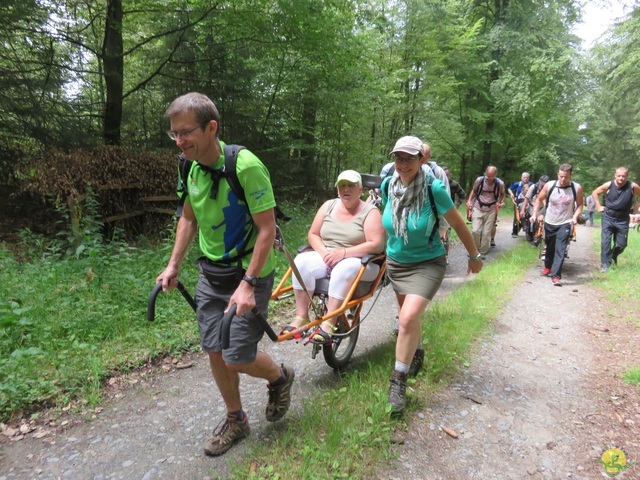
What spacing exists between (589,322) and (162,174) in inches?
301

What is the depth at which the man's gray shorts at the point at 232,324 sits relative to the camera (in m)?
2.26

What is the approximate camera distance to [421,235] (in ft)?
9.69

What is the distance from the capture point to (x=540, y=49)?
17281 millimetres

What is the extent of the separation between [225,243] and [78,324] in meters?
2.63

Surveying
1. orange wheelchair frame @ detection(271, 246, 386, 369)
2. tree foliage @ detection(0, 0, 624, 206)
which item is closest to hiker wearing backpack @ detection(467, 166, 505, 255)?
tree foliage @ detection(0, 0, 624, 206)

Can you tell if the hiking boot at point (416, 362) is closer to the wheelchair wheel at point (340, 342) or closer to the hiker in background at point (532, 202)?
the wheelchair wheel at point (340, 342)

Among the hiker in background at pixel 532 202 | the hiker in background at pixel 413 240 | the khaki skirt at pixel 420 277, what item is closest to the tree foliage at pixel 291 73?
the hiker in background at pixel 532 202

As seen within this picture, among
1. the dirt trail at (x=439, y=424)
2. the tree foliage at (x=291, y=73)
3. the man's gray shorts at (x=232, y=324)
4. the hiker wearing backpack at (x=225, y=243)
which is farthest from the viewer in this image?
the tree foliage at (x=291, y=73)

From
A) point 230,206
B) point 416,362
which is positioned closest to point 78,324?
point 230,206

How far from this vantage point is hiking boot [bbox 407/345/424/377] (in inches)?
132

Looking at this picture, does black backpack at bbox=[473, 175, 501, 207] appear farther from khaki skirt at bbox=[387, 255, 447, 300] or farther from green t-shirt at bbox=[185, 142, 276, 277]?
green t-shirt at bbox=[185, 142, 276, 277]

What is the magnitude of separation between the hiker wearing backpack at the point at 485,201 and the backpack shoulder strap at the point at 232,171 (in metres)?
6.96

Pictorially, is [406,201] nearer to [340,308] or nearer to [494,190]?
[340,308]

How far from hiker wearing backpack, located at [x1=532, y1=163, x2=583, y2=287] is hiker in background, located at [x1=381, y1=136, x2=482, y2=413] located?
15.5 ft
